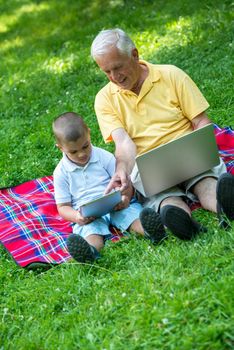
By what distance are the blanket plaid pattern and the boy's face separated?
57 centimetres

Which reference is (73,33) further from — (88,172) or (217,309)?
(217,309)

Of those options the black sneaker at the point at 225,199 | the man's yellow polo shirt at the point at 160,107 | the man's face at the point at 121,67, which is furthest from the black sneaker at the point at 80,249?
the man's face at the point at 121,67

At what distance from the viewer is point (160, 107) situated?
4914 millimetres

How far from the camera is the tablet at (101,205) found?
4.34 m

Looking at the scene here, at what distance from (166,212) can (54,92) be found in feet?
14.5

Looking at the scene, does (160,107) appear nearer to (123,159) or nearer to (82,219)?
(123,159)

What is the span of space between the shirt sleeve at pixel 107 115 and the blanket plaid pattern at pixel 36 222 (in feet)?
2.51

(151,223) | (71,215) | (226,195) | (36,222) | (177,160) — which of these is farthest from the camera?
(36,222)

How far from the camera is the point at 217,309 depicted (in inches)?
123

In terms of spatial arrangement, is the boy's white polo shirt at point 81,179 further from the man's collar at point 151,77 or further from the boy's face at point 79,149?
the man's collar at point 151,77

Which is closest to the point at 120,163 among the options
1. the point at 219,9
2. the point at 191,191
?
the point at 191,191

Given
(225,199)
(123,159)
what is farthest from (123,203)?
(225,199)

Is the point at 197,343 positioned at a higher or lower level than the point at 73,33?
lower

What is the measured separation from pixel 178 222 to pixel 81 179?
1.11 metres
